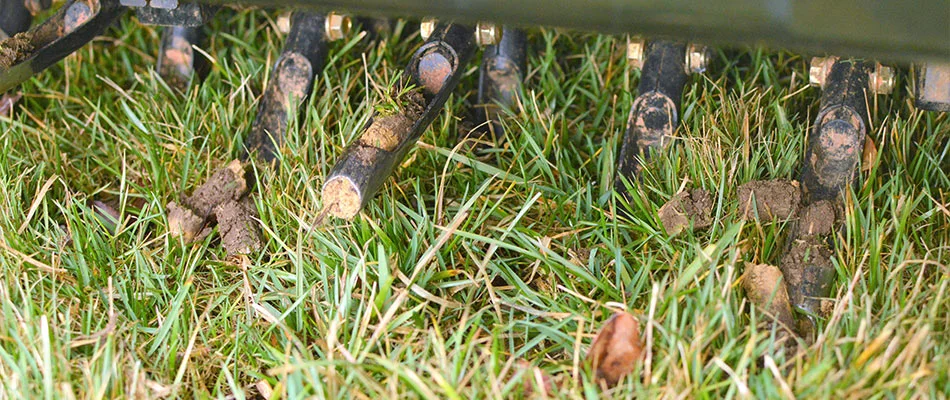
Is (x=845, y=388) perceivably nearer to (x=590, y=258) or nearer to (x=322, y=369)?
(x=590, y=258)

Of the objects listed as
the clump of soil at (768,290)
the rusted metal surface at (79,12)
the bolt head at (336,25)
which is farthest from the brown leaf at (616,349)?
the rusted metal surface at (79,12)

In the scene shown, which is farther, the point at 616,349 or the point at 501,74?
the point at 501,74

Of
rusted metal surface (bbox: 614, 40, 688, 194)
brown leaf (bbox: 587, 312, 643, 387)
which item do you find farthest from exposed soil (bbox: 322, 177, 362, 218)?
rusted metal surface (bbox: 614, 40, 688, 194)

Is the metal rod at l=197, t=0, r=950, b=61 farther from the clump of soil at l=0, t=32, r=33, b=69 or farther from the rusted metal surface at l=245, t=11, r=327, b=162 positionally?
the clump of soil at l=0, t=32, r=33, b=69

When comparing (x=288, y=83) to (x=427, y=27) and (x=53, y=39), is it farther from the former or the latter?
(x=53, y=39)

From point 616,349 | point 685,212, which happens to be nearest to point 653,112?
point 685,212

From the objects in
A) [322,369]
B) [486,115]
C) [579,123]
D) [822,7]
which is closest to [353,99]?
[486,115]

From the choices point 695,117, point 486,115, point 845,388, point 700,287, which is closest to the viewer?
point 845,388
